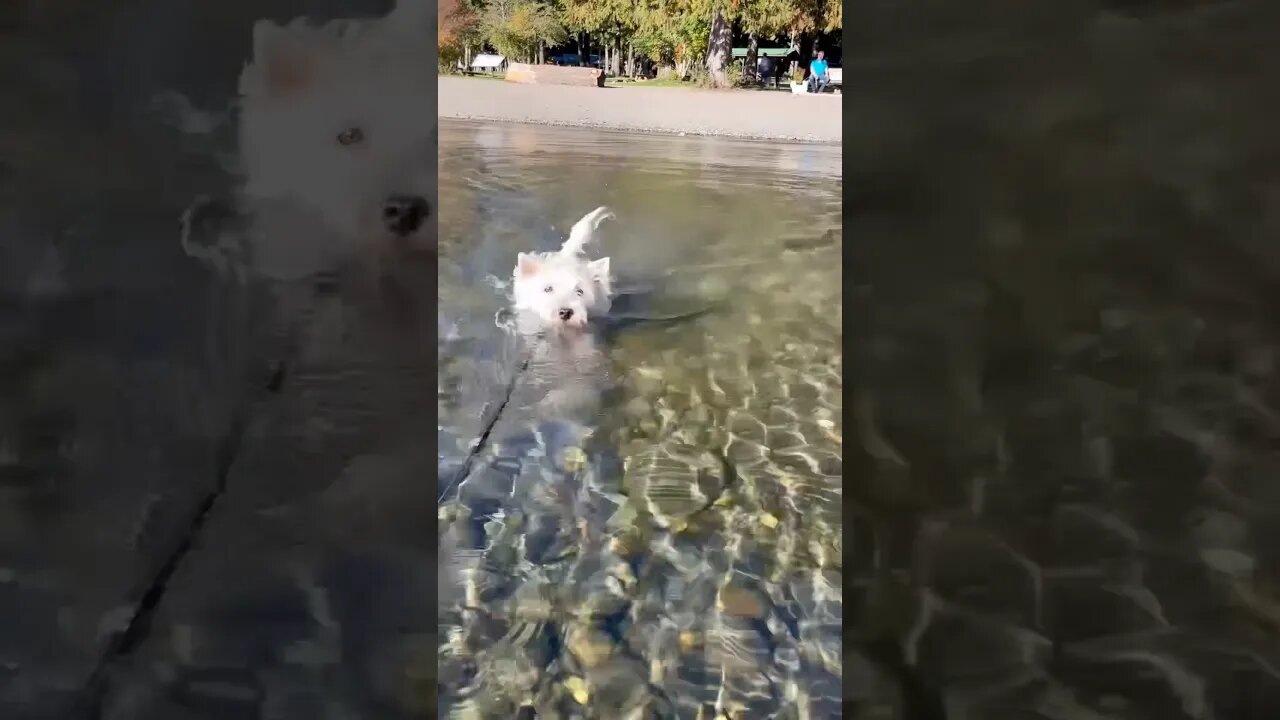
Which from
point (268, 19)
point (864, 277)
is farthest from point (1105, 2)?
point (268, 19)

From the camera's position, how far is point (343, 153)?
0.62m

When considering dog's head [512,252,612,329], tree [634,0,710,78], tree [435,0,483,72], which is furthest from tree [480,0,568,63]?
dog's head [512,252,612,329]

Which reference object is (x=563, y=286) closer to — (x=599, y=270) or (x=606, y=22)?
(x=599, y=270)

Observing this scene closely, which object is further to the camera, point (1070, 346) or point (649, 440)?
point (649, 440)

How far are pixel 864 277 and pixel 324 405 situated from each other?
1.39 feet

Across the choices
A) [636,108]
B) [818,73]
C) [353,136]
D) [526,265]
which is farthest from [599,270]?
[353,136]

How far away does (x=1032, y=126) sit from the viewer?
0.60m

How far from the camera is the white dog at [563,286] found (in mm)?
2002

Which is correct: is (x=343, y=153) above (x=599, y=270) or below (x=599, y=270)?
above

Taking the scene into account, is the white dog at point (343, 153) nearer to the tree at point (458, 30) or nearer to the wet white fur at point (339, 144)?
the wet white fur at point (339, 144)

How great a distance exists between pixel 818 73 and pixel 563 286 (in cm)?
79

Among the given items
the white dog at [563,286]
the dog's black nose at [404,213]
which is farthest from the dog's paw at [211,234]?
the white dog at [563,286]

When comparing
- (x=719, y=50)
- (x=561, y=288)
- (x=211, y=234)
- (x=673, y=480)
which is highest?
(x=719, y=50)

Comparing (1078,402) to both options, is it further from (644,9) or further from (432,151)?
(644,9)
